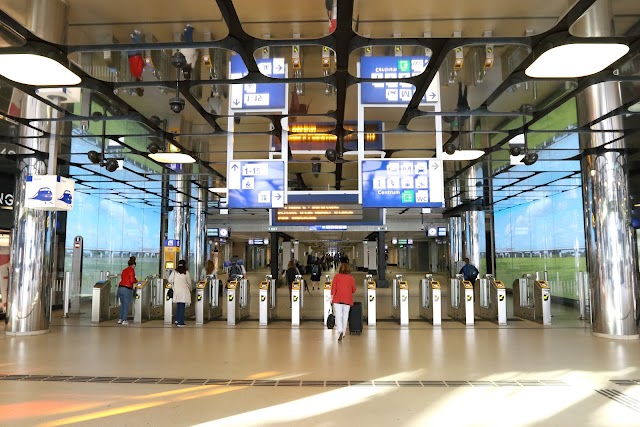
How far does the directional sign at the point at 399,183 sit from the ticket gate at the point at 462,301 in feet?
10.5

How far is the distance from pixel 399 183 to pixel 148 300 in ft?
22.1

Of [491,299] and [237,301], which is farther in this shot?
[491,299]

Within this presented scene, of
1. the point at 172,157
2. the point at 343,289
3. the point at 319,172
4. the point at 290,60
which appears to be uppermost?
the point at 290,60

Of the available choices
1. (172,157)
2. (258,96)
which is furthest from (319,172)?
(258,96)

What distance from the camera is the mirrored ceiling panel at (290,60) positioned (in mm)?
5843

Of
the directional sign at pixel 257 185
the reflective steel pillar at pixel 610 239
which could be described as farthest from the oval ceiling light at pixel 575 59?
the directional sign at pixel 257 185

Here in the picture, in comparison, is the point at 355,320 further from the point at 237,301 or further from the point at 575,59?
the point at 575,59

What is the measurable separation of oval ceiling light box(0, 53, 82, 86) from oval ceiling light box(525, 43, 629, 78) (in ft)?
15.6

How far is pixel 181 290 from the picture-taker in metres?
9.99

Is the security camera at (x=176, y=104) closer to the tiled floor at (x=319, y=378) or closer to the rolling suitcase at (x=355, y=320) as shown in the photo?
the tiled floor at (x=319, y=378)

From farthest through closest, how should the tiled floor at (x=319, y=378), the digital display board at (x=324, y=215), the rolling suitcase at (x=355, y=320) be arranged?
the digital display board at (x=324, y=215)
the rolling suitcase at (x=355, y=320)
the tiled floor at (x=319, y=378)

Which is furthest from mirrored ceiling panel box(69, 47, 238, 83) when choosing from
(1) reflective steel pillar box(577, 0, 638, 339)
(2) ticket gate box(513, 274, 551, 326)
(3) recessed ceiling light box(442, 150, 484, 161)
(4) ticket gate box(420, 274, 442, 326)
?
(2) ticket gate box(513, 274, 551, 326)

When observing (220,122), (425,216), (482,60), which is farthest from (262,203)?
(425,216)

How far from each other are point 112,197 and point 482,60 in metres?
14.6
